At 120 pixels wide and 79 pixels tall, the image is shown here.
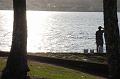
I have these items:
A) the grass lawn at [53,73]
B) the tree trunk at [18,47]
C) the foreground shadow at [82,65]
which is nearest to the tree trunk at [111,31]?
the tree trunk at [18,47]

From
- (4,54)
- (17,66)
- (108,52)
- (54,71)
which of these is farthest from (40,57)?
(108,52)

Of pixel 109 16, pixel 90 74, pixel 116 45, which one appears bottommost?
pixel 90 74

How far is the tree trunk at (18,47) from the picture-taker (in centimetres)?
1408

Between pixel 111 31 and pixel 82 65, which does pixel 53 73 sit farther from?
pixel 111 31

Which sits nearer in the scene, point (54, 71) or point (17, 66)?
point (17, 66)

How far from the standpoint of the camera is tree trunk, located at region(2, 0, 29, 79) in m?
14.1

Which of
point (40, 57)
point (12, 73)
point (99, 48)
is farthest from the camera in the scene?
point (99, 48)

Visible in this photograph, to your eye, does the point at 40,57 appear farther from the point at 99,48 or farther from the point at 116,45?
the point at 116,45

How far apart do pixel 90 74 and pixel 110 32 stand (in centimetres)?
674

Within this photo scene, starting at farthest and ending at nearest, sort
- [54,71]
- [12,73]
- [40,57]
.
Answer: [40,57] < [54,71] < [12,73]

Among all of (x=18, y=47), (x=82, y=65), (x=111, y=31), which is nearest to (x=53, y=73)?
(x=18, y=47)

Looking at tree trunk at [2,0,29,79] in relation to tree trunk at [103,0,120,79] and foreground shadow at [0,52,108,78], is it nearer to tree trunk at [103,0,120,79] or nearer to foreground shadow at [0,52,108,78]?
tree trunk at [103,0,120,79]

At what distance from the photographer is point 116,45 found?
1127 centimetres

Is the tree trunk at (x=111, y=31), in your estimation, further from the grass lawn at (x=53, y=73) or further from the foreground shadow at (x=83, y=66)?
the foreground shadow at (x=83, y=66)
